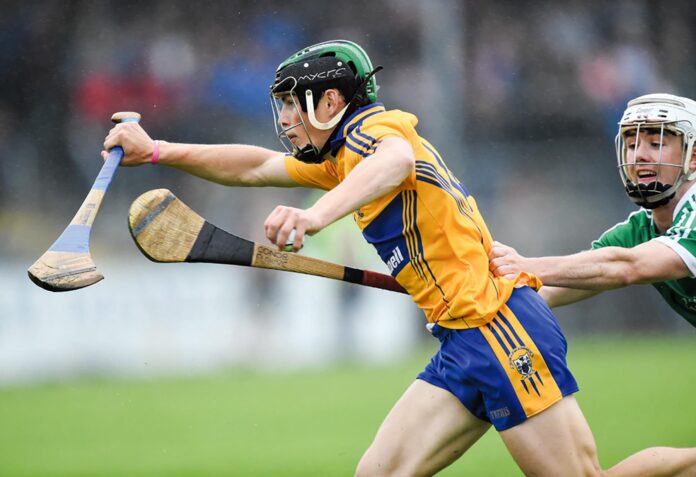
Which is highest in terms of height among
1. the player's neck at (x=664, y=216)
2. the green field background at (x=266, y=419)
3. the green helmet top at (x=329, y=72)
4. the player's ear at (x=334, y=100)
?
the green helmet top at (x=329, y=72)

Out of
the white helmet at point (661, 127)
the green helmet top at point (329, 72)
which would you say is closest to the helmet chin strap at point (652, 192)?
the white helmet at point (661, 127)

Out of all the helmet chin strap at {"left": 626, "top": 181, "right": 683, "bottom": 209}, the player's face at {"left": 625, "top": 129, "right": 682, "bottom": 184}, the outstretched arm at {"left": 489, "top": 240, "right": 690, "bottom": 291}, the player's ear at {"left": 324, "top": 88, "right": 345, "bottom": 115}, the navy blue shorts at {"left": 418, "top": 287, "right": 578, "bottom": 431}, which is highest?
the player's ear at {"left": 324, "top": 88, "right": 345, "bottom": 115}

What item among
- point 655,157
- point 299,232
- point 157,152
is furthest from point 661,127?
point 157,152

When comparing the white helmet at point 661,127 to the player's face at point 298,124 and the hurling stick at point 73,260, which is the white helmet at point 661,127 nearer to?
the player's face at point 298,124

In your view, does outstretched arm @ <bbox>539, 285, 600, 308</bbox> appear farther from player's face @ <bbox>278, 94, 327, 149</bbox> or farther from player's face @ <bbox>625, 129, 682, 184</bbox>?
player's face @ <bbox>278, 94, 327, 149</bbox>

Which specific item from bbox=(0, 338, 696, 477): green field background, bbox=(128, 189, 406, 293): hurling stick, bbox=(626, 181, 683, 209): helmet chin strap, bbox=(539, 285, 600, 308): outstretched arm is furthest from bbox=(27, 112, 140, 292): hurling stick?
bbox=(0, 338, 696, 477): green field background

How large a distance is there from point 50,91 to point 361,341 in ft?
14.8

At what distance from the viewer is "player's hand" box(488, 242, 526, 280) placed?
3537mm

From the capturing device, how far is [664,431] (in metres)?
6.73

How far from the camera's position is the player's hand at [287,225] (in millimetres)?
2994

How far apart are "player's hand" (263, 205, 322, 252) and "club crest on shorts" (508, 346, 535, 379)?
0.91 meters

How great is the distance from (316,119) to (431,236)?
1.89 ft

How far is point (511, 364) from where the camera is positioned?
351 centimetres

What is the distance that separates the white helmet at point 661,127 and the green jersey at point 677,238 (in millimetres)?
73
